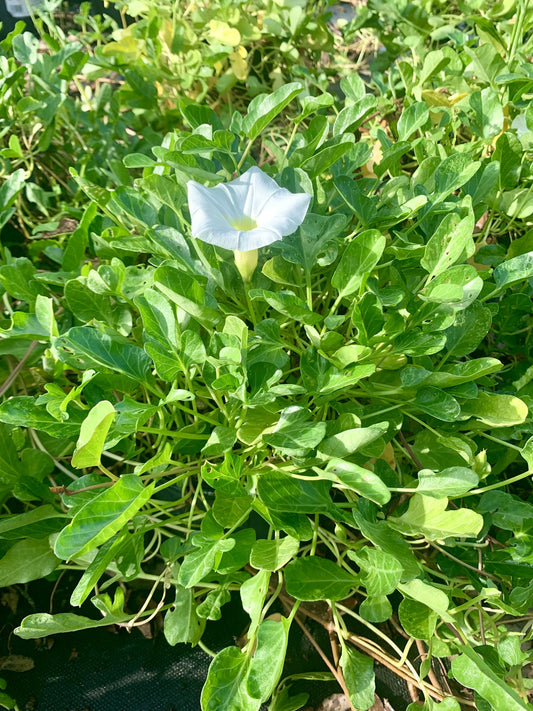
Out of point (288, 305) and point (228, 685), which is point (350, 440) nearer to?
point (288, 305)

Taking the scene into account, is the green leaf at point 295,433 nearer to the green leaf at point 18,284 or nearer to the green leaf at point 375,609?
the green leaf at point 375,609

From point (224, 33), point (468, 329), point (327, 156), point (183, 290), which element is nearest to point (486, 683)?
point (468, 329)

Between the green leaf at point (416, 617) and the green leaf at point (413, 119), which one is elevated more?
the green leaf at point (413, 119)

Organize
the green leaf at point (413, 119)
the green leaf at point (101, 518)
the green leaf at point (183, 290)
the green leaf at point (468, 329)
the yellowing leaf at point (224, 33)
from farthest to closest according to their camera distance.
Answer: the yellowing leaf at point (224, 33) → the green leaf at point (413, 119) → the green leaf at point (468, 329) → the green leaf at point (183, 290) → the green leaf at point (101, 518)

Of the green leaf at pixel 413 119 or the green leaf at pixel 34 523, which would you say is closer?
the green leaf at pixel 34 523

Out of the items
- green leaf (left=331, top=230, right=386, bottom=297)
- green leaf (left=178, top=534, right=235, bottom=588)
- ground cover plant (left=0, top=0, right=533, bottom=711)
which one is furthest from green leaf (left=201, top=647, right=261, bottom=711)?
green leaf (left=331, top=230, right=386, bottom=297)

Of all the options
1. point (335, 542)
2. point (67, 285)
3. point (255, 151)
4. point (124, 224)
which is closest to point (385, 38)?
point (255, 151)

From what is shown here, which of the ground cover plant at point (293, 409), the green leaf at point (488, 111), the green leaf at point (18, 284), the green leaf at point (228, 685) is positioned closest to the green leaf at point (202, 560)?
the ground cover plant at point (293, 409)
